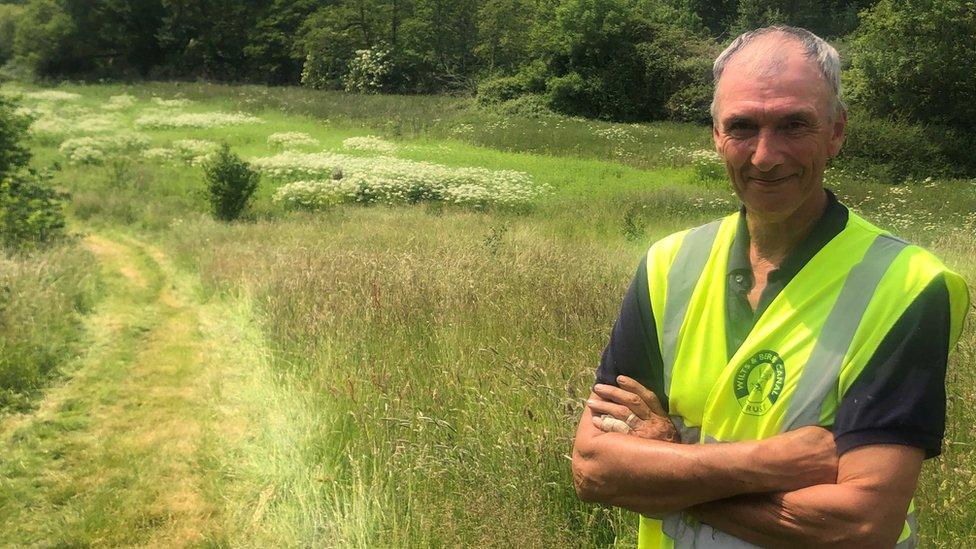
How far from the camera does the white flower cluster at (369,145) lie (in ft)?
76.7

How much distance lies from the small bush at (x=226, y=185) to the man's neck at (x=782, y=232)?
45.5 ft

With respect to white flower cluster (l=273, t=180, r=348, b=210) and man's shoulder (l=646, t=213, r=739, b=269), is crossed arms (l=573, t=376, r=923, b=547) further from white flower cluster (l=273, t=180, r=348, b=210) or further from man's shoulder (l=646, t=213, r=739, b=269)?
white flower cluster (l=273, t=180, r=348, b=210)

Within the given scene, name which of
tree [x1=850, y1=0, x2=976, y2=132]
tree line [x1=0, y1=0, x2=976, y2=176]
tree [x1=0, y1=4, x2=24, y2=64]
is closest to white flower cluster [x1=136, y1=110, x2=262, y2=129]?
tree line [x1=0, y1=0, x2=976, y2=176]

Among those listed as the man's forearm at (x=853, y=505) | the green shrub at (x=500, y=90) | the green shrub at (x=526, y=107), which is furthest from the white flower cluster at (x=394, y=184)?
the green shrub at (x=500, y=90)

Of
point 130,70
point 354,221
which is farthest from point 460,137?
point 130,70

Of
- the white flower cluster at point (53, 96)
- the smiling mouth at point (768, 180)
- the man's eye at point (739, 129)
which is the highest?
the man's eye at point (739, 129)

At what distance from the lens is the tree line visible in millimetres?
27188

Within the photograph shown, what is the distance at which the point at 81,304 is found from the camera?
27.8 ft

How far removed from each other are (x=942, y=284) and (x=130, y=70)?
6659 centimetres

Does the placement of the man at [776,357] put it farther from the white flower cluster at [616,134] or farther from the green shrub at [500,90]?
the green shrub at [500,90]

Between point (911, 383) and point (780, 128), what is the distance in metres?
0.60

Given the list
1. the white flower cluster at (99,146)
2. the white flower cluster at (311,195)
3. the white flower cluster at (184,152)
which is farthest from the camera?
the white flower cluster at (184,152)

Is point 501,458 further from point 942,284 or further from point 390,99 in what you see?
point 390,99

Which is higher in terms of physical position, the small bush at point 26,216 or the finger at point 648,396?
the finger at point 648,396
